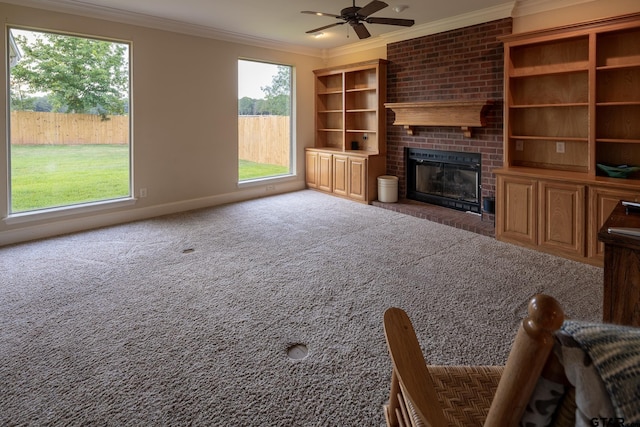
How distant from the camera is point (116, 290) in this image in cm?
325

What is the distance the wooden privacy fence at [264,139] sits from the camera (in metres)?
6.90

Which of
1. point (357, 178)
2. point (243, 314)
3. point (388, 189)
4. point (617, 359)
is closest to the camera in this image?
point (617, 359)

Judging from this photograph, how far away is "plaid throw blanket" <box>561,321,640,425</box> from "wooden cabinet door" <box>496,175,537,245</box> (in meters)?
4.00

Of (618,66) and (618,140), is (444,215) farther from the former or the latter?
(618,66)

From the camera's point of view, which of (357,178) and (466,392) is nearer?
(466,392)

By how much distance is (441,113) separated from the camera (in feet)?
18.4

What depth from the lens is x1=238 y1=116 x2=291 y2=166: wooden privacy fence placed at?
6.90 metres

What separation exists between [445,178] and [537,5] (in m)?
2.40

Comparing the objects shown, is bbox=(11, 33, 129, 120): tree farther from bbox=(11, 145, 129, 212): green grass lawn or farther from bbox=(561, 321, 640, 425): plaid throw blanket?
bbox=(561, 321, 640, 425): plaid throw blanket

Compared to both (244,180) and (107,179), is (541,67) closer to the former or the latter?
(244,180)

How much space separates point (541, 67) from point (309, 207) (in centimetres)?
357

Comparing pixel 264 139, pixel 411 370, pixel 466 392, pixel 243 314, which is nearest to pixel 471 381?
pixel 466 392

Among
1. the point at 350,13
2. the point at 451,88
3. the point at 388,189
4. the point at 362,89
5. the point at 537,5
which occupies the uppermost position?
the point at 537,5

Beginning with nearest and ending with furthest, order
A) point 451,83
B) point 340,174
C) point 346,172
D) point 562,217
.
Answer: point 562,217
point 451,83
point 346,172
point 340,174
